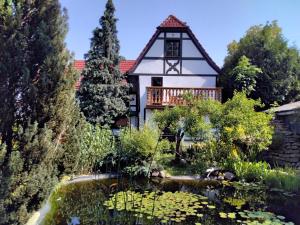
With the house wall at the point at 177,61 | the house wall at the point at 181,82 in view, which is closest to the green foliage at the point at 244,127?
the house wall at the point at 181,82

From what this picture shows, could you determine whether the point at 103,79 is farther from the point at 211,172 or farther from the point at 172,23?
the point at 211,172

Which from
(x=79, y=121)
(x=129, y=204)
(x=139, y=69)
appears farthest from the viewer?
(x=139, y=69)

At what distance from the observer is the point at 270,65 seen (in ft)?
54.5

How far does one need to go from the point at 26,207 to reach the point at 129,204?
100 inches

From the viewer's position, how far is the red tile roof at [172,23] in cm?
1670

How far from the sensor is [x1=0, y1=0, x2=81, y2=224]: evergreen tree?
4117 mm

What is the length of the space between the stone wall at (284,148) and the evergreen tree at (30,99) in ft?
29.2

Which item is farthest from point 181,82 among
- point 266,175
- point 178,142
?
→ point 266,175

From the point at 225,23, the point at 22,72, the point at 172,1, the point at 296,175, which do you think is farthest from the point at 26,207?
the point at 225,23

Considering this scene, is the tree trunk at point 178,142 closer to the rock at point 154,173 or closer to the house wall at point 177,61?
the rock at point 154,173

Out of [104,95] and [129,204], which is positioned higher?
[104,95]

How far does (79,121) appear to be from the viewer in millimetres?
5332

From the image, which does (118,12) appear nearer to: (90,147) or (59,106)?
(90,147)

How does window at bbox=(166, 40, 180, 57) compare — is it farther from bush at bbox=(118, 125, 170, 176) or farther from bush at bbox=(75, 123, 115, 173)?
bush at bbox=(118, 125, 170, 176)
